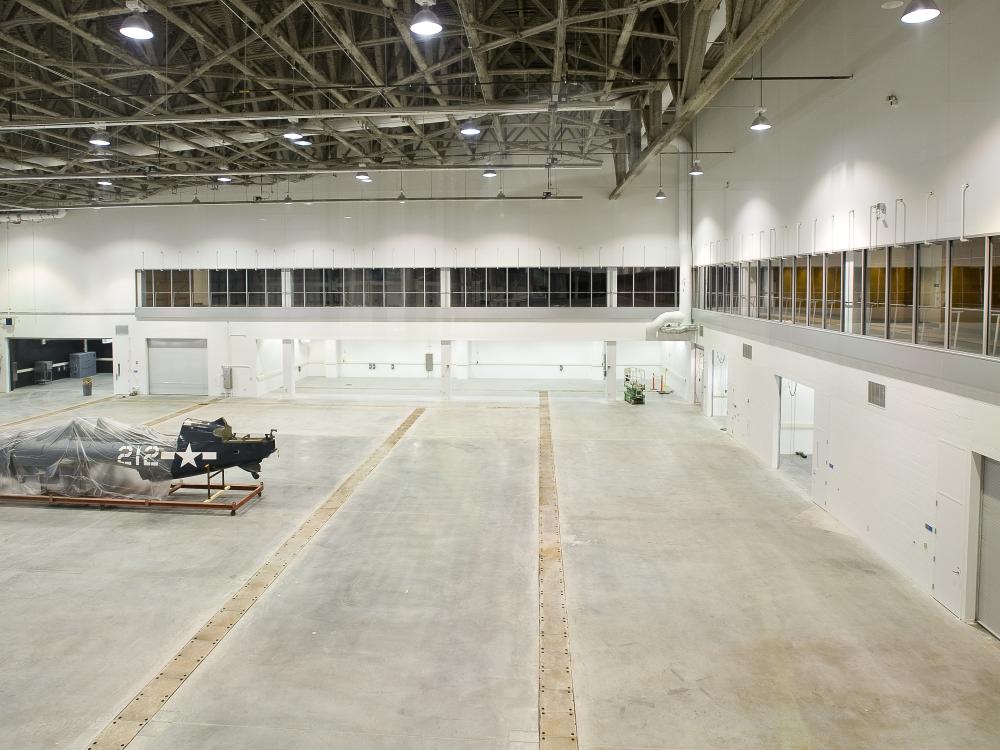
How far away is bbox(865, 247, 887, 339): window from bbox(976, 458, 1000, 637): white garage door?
3454mm

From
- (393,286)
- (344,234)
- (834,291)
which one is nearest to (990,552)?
(834,291)

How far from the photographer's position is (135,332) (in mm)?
29328

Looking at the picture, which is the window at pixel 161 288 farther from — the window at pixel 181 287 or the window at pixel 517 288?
the window at pixel 517 288

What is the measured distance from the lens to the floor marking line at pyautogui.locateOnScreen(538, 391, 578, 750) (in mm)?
6758

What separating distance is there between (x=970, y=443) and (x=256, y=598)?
977 cm

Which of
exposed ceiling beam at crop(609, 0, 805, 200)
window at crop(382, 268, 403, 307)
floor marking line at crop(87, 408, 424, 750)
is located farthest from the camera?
window at crop(382, 268, 403, 307)

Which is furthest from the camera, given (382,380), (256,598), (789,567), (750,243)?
(382,380)

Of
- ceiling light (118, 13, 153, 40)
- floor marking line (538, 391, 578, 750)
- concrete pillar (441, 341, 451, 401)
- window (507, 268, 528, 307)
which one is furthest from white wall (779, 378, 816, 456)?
ceiling light (118, 13, 153, 40)

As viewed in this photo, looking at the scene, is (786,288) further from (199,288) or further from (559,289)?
(199,288)

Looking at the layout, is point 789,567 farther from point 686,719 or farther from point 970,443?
point 686,719

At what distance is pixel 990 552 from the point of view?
8.77m

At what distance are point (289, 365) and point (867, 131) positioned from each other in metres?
22.7

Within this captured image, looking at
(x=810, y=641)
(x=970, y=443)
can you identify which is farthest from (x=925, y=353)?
(x=810, y=641)

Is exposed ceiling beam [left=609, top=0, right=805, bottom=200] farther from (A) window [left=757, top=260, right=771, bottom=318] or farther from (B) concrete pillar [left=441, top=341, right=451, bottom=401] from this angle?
(B) concrete pillar [left=441, top=341, right=451, bottom=401]
